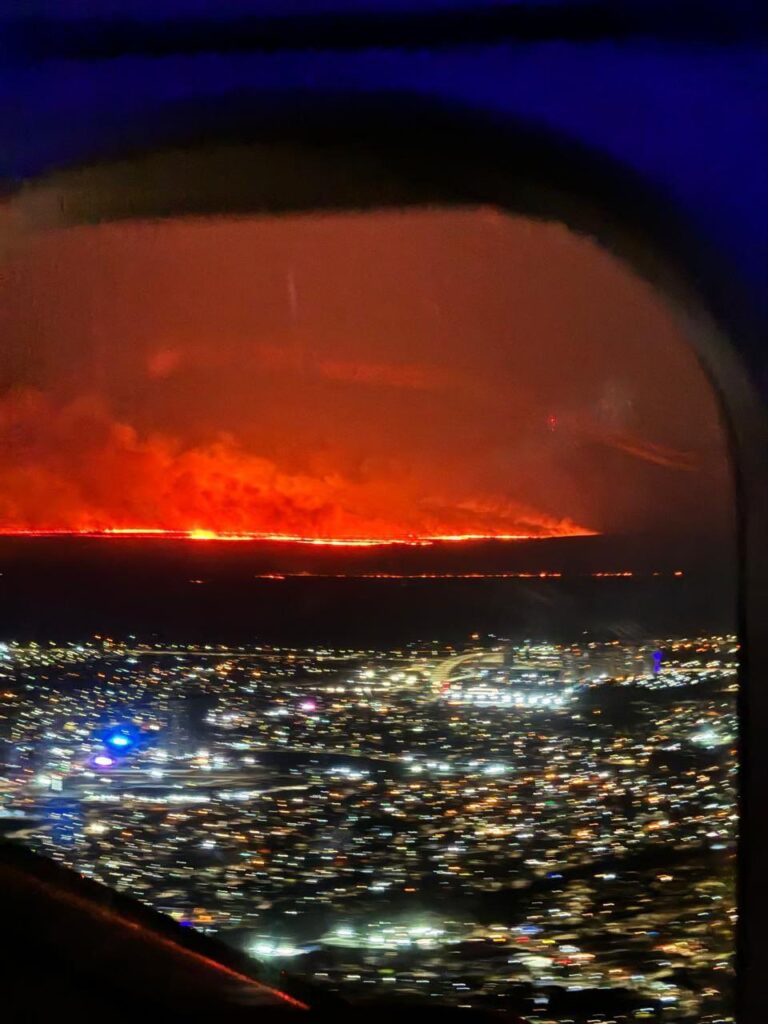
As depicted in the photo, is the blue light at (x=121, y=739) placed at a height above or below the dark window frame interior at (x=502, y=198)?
above

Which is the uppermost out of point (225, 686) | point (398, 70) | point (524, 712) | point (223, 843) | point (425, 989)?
point (225, 686)

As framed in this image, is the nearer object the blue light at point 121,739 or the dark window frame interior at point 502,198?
the dark window frame interior at point 502,198

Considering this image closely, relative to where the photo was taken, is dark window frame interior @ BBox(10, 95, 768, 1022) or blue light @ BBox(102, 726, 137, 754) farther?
blue light @ BBox(102, 726, 137, 754)

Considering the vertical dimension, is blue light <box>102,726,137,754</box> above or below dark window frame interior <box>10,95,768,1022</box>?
above

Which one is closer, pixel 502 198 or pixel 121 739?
pixel 502 198

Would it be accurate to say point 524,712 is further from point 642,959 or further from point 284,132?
point 284,132

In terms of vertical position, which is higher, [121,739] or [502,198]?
[121,739]

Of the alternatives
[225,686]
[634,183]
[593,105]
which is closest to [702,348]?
[634,183]

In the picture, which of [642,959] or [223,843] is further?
[223,843]
